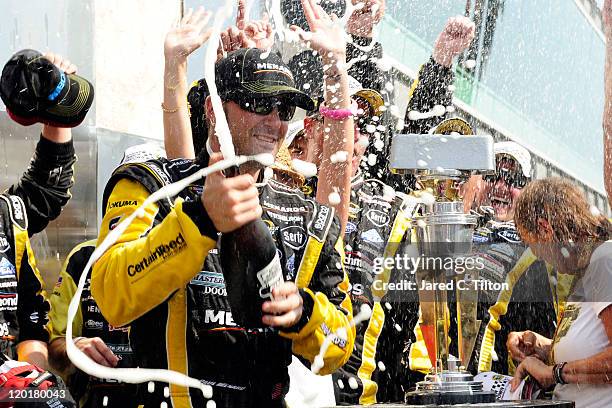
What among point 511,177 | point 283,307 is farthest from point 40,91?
point 511,177

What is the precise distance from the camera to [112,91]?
2617 mm

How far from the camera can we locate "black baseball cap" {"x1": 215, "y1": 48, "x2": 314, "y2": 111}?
2.01 m

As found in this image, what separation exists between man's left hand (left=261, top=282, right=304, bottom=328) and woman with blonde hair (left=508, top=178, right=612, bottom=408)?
3.16 ft

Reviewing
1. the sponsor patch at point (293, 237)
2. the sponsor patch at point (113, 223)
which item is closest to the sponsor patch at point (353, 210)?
the sponsor patch at point (293, 237)

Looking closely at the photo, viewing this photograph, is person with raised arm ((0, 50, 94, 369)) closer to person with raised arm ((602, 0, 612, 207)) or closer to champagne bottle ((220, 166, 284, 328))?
champagne bottle ((220, 166, 284, 328))

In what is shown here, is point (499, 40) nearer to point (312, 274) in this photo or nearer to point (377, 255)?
point (377, 255)

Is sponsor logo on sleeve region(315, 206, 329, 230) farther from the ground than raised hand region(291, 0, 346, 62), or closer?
closer

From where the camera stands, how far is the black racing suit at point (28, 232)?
2412mm

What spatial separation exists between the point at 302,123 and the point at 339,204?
18.3 inches

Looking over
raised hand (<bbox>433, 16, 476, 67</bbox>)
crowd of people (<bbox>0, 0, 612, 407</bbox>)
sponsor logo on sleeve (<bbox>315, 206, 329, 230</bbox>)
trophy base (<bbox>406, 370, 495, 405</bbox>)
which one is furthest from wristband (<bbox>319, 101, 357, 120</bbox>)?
trophy base (<bbox>406, 370, 495, 405</bbox>)

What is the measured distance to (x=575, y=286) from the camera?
2572 millimetres

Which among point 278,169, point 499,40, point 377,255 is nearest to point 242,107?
point 278,169

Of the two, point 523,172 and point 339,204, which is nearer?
point 339,204

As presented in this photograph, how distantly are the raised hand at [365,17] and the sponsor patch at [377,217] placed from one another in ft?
1.76
